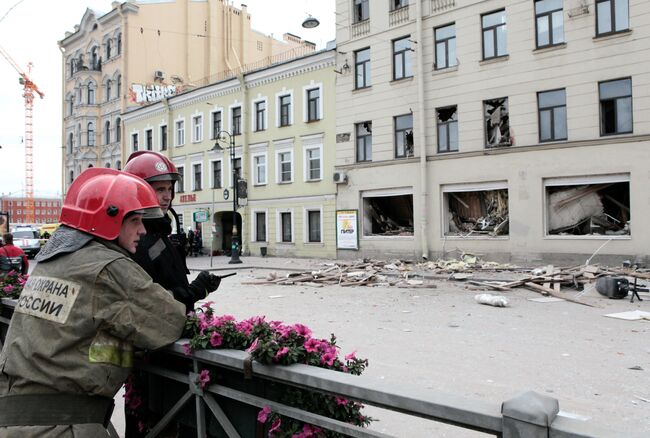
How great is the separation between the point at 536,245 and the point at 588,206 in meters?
2.28

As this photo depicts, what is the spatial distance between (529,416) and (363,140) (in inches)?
903

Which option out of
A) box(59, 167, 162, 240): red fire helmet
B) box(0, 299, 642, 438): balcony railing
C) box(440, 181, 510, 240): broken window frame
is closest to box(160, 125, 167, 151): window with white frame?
box(440, 181, 510, 240): broken window frame

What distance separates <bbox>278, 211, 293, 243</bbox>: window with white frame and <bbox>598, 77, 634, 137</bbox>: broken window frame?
611 inches

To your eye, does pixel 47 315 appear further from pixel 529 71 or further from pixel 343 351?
pixel 529 71

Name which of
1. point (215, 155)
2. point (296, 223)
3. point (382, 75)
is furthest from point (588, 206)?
point (215, 155)

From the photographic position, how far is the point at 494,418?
1411mm

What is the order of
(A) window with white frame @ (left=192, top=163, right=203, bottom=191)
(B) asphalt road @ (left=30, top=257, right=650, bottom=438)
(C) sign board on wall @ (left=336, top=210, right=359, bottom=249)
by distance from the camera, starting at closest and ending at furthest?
(B) asphalt road @ (left=30, top=257, right=650, bottom=438) < (C) sign board on wall @ (left=336, top=210, right=359, bottom=249) < (A) window with white frame @ (left=192, top=163, right=203, bottom=191)

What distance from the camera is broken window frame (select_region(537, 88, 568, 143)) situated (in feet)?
59.4

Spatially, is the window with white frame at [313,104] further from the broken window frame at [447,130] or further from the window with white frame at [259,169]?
the broken window frame at [447,130]

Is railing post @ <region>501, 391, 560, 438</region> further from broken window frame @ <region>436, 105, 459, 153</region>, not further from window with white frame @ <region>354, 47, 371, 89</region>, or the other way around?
window with white frame @ <region>354, 47, 371, 89</region>

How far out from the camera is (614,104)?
56.3 feet

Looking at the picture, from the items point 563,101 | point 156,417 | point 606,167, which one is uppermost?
point 563,101

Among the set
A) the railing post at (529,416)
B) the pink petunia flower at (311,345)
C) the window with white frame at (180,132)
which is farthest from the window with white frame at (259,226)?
the railing post at (529,416)

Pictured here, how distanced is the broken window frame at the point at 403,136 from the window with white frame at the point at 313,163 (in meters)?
4.58
